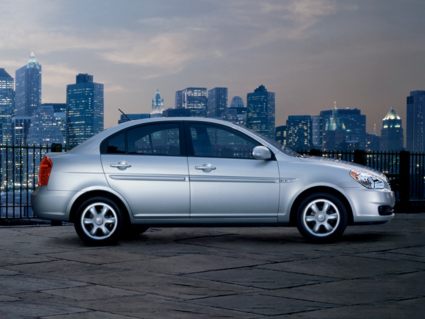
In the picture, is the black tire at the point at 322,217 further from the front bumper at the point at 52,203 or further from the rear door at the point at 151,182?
the front bumper at the point at 52,203

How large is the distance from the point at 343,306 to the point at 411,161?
14.6 metres

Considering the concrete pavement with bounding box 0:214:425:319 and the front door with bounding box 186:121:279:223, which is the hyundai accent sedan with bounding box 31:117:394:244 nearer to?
the front door with bounding box 186:121:279:223

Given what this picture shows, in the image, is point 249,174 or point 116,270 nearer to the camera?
point 116,270

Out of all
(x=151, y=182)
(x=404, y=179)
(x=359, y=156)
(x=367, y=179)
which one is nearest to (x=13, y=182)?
(x=151, y=182)

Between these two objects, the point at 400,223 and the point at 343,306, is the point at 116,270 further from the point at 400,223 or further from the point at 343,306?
the point at 400,223

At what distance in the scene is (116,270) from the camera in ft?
30.3

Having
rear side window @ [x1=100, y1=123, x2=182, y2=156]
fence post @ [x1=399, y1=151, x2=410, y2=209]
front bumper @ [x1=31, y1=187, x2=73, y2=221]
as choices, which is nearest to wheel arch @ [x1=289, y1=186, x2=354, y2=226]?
rear side window @ [x1=100, y1=123, x2=182, y2=156]

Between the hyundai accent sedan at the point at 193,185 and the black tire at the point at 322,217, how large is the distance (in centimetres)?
1

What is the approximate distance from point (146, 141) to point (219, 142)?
98 centimetres

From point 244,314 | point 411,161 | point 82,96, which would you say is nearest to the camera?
point 244,314

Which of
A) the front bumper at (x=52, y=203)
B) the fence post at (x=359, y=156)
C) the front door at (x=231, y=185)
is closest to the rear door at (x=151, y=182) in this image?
the front door at (x=231, y=185)

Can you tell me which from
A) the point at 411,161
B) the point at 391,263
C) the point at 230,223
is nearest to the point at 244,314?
the point at 391,263

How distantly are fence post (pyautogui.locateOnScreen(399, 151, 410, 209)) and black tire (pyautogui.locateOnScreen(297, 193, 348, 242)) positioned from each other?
9.35 m

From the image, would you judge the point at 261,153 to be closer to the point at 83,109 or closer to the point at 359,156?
the point at 359,156
